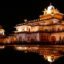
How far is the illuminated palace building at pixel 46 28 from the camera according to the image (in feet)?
105

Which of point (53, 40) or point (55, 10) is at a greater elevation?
point (55, 10)

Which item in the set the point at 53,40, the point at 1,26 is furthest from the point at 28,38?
the point at 1,26

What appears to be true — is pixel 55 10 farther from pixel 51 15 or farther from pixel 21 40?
pixel 21 40

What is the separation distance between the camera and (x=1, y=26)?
161 feet

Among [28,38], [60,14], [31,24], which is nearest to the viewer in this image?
[28,38]

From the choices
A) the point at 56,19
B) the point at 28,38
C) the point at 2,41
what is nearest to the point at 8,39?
the point at 2,41

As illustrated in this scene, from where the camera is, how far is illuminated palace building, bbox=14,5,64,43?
32.1 metres

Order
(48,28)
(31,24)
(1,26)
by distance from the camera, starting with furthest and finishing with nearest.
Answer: (1,26) < (31,24) < (48,28)

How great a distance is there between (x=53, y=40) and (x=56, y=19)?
7631mm

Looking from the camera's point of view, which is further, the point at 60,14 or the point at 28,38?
the point at 60,14

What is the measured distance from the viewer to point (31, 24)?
139 ft

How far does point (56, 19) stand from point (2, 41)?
9082mm

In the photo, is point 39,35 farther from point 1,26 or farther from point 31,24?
point 1,26

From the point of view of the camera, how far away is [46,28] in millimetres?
37688
